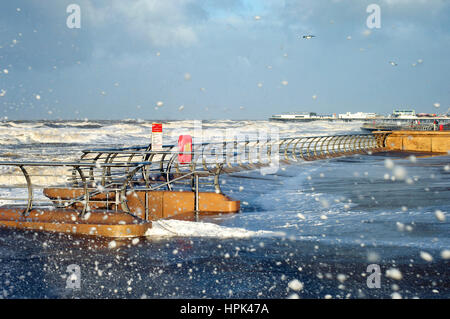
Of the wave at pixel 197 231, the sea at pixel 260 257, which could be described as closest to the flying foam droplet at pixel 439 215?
the sea at pixel 260 257

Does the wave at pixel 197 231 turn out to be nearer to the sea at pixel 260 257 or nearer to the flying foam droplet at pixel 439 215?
the sea at pixel 260 257

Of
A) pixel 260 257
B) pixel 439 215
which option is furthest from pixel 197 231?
pixel 439 215

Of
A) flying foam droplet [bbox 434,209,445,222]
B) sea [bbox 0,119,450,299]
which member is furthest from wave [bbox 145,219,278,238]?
flying foam droplet [bbox 434,209,445,222]

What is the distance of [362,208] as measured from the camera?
1107 cm

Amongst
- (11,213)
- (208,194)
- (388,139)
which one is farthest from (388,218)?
(388,139)

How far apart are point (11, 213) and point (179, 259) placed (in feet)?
13.7

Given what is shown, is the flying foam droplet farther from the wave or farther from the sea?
the wave

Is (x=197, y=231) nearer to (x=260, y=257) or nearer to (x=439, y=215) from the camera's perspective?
(x=260, y=257)

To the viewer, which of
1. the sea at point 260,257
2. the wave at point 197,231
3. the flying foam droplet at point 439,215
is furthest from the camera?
the flying foam droplet at point 439,215

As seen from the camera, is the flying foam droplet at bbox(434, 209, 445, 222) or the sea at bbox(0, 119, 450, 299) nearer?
the sea at bbox(0, 119, 450, 299)

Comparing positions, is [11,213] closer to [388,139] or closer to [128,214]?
[128,214]

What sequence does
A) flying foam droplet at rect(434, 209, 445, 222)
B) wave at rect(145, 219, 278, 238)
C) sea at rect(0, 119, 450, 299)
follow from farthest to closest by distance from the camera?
flying foam droplet at rect(434, 209, 445, 222), wave at rect(145, 219, 278, 238), sea at rect(0, 119, 450, 299)

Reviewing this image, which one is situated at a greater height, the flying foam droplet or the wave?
the flying foam droplet

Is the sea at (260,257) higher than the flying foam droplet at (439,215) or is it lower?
lower
